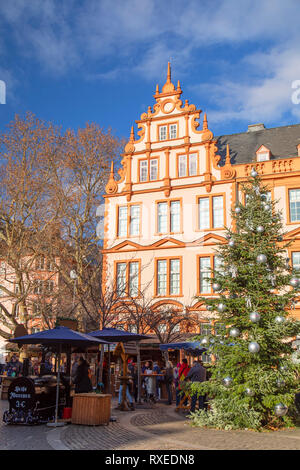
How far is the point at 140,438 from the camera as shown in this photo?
10.7 m

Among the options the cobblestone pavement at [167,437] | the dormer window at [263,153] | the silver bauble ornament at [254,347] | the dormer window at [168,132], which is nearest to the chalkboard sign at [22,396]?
the cobblestone pavement at [167,437]

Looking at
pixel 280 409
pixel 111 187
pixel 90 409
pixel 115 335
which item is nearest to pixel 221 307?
pixel 280 409

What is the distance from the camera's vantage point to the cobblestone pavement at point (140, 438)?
31.8 ft

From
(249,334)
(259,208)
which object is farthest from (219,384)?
(259,208)

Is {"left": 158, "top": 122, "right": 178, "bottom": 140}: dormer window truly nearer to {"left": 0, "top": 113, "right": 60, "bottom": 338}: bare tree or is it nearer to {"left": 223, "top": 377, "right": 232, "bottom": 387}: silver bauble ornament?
{"left": 0, "top": 113, "right": 60, "bottom": 338}: bare tree

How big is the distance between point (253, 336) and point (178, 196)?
19827mm

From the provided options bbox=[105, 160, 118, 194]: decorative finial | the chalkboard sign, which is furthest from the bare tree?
the chalkboard sign

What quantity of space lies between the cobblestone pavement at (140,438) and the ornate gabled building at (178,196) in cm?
1751

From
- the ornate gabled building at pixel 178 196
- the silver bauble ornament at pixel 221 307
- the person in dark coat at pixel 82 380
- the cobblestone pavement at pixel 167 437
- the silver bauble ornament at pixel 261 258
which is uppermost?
the ornate gabled building at pixel 178 196

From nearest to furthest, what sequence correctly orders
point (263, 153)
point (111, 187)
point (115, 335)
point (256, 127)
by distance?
point (115, 335), point (263, 153), point (111, 187), point (256, 127)

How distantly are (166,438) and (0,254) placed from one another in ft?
72.7

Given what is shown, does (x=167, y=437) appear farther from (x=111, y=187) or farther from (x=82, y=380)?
(x=111, y=187)

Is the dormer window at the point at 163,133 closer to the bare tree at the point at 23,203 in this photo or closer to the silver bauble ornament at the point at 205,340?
the bare tree at the point at 23,203

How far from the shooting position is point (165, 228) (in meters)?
32.3
